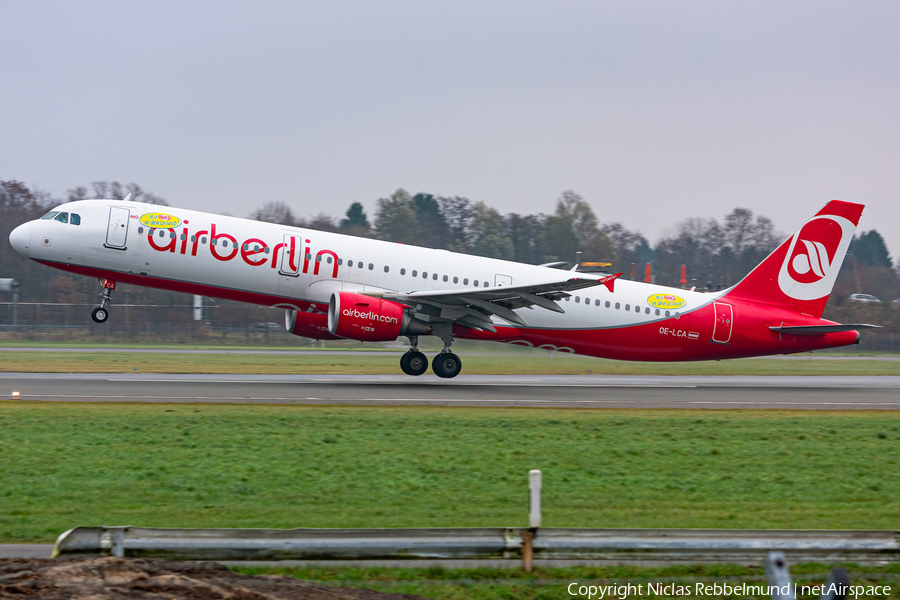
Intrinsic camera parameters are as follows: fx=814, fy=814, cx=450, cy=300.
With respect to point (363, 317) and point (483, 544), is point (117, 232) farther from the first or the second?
point (483, 544)

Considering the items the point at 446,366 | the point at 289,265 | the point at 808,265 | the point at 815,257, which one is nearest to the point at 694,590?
the point at 289,265

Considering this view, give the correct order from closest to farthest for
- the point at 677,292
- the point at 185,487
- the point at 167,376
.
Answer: the point at 185,487, the point at 167,376, the point at 677,292

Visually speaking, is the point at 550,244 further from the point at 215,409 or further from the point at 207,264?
the point at 215,409

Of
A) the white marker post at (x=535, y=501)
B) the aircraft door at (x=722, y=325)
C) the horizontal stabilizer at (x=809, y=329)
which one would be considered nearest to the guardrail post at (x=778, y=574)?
the white marker post at (x=535, y=501)

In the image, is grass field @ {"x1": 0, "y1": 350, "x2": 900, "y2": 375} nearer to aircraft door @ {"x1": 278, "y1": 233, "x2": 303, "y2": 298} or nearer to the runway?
the runway

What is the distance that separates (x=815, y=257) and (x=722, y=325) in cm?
394

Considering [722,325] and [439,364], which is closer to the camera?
[439,364]

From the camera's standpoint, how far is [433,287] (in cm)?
2544

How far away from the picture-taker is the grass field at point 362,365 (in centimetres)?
2858

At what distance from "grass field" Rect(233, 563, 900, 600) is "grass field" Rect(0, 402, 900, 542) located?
68.5 inches

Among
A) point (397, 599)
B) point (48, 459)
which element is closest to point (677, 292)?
point (48, 459)

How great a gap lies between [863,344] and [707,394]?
3763 cm

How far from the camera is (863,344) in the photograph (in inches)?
2189

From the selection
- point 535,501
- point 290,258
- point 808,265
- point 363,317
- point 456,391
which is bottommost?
point 535,501
